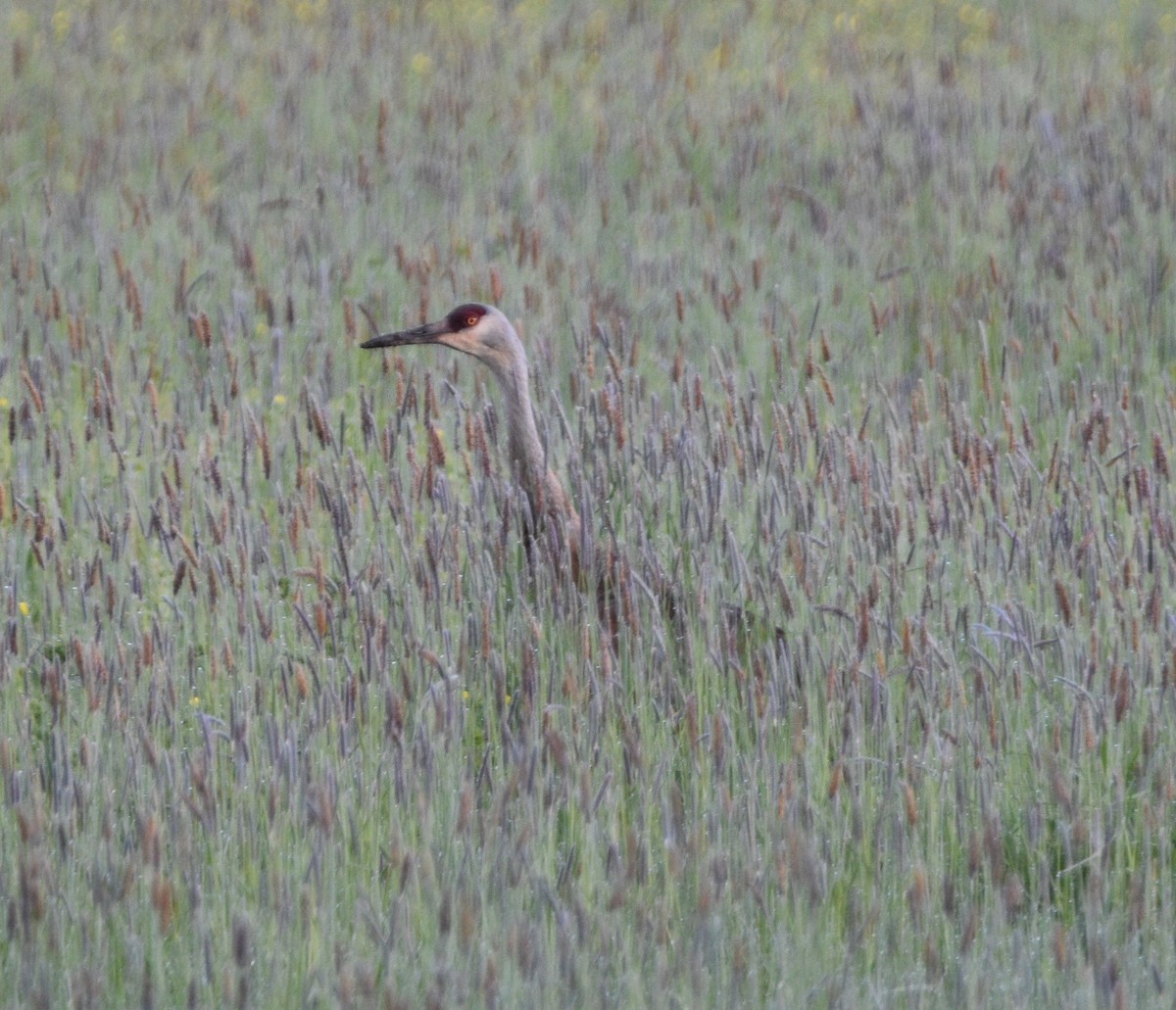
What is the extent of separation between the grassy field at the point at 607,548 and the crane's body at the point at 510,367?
0.12 metres

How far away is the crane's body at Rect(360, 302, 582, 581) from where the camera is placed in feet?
17.2

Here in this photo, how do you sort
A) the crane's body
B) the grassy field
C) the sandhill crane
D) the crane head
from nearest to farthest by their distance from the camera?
the grassy field
the sandhill crane
the crane's body
the crane head

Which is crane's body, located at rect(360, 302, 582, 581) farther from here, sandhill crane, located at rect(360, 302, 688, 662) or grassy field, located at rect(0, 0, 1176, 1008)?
grassy field, located at rect(0, 0, 1176, 1008)

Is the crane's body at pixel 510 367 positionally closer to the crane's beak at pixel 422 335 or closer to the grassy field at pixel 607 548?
the crane's beak at pixel 422 335

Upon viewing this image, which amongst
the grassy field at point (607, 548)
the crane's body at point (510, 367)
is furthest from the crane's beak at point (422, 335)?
the grassy field at point (607, 548)

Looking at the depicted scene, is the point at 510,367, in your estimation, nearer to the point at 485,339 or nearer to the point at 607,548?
the point at 485,339

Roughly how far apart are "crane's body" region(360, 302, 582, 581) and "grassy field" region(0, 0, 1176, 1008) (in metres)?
0.12

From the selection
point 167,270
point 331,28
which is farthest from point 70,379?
point 331,28

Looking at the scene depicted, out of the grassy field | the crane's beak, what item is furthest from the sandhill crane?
the grassy field

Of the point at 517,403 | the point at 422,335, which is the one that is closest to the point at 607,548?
the point at 517,403

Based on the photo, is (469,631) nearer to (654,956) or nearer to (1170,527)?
(654,956)

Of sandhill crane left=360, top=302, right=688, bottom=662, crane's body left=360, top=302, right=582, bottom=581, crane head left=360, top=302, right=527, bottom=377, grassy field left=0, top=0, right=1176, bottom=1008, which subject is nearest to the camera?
grassy field left=0, top=0, right=1176, bottom=1008

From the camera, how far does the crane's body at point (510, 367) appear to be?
17.2 ft

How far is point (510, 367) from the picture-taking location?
540 cm
